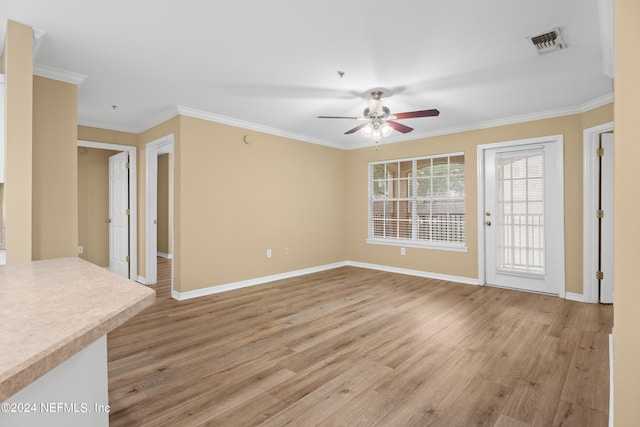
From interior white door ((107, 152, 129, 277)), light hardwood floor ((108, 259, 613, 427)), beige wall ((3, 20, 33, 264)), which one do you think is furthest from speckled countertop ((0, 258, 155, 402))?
interior white door ((107, 152, 129, 277))

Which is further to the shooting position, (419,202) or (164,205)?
(164,205)


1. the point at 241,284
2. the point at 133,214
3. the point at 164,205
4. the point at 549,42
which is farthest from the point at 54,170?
the point at 164,205

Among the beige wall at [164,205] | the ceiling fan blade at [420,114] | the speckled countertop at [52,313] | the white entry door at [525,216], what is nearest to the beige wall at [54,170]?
the speckled countertop at [52,313]

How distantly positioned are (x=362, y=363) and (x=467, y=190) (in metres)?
3.44

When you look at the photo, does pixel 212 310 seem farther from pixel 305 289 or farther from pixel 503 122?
pixel 503 122

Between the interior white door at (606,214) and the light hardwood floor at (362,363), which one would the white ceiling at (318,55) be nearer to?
the interior white door at (606,214)

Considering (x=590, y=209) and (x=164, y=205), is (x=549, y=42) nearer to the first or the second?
(x=590, y=209)

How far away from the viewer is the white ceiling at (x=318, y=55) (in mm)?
2080

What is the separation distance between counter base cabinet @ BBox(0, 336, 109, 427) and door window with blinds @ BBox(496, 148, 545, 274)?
16.0 ft

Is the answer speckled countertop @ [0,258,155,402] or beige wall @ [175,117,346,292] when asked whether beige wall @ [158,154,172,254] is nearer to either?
beige wall @ [175,117,346,292]

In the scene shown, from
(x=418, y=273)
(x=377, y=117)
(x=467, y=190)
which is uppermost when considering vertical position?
(x=377, y=117)

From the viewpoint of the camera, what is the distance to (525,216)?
4418 millimetres

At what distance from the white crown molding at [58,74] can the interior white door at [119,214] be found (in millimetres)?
2088

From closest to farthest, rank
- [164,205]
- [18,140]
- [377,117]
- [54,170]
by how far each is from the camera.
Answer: [18,140] < [54,170] < [377,117] < [164,205]
